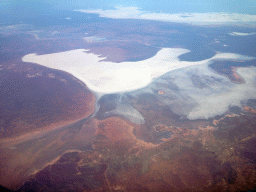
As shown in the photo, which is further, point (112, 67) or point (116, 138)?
point (112, 67)

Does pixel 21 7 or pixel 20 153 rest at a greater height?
pixel 21 7

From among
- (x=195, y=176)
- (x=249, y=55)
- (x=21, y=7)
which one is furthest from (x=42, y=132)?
(x=21, y=7)

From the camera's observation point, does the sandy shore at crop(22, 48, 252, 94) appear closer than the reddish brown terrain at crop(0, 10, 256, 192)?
No

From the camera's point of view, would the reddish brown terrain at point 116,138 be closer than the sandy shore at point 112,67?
Yes

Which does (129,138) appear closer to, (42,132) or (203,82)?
(42,132)

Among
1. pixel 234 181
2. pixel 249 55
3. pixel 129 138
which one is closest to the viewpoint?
pixel 234 181

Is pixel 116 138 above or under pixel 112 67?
under

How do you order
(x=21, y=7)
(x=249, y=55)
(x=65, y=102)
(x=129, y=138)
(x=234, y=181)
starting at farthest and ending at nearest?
(x=21, y=7) → (x=249, y=55) → (x=65, y=102) → (x=129, y=138) → (x=234, y=181)

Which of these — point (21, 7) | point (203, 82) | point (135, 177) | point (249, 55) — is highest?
point (21, 7)

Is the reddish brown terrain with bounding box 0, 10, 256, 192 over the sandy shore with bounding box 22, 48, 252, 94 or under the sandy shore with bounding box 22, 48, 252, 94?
under

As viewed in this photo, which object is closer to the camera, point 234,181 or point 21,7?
point 234,181

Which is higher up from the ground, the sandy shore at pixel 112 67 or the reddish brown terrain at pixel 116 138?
the sandy shore at pixel 112 67
